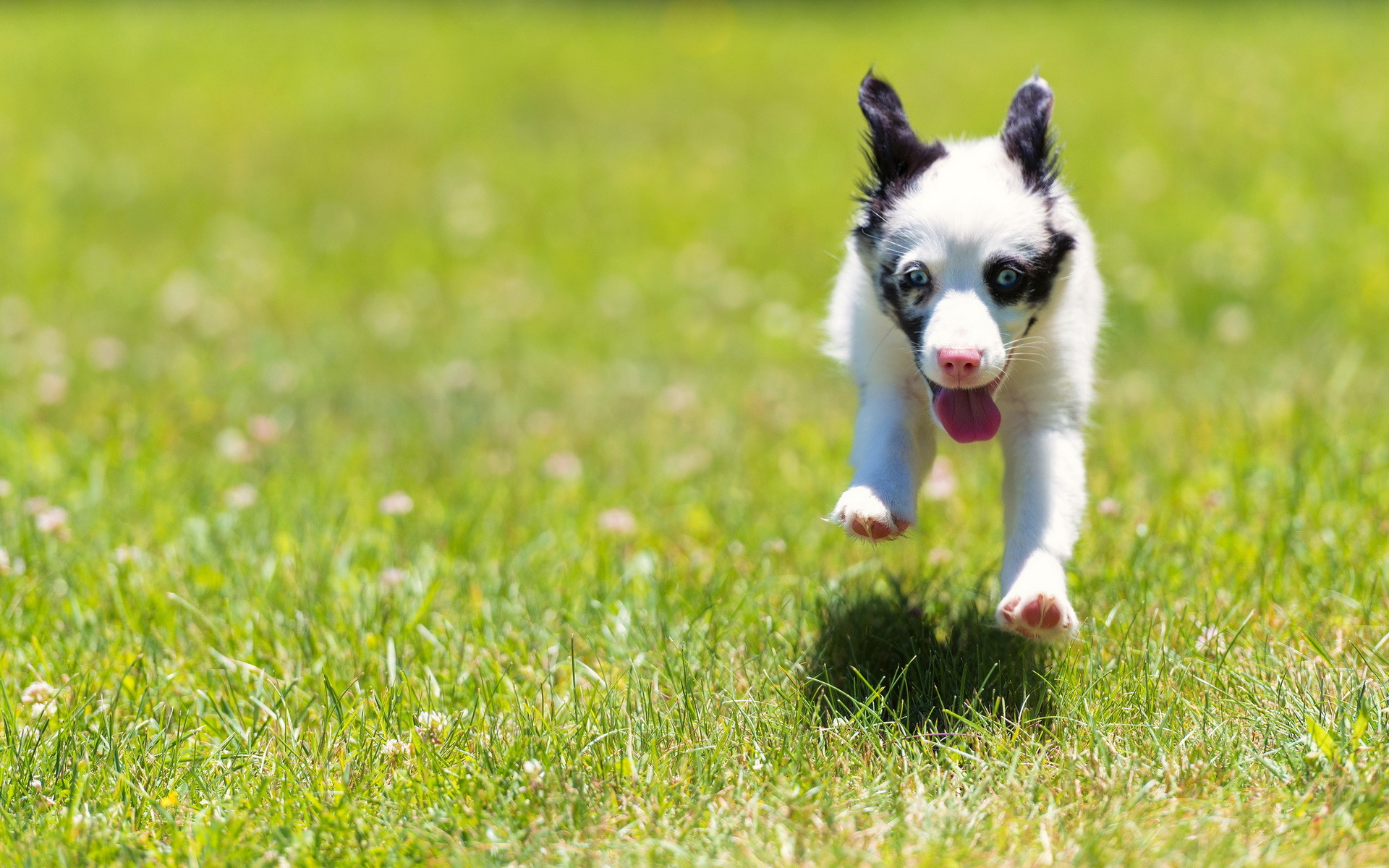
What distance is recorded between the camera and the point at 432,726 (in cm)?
286

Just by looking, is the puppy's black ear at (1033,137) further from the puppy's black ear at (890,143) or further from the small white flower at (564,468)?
the small white flower at (564,468)

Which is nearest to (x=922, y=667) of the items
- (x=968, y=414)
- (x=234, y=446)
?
(x=968, y=414)

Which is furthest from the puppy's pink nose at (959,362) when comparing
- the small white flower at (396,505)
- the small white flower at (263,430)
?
the small white flower at (263,430)

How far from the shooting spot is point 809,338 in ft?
23.8

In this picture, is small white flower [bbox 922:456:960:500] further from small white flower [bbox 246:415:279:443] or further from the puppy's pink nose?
small white flower [bbox 246:415:279:443]

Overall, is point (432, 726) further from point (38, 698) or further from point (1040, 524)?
point (1040, 524)

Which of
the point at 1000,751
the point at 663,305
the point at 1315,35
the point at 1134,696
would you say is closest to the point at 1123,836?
the point at 1000,751

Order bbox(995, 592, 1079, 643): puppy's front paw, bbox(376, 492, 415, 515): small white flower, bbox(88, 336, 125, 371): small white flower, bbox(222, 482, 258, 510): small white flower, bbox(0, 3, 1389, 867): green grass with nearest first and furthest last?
bbox(0, 3, 1389, 867): green grass → bbox(995, 592, 1079, 643): puppy's front paw → bbox(376, 492, 415, 515): small white flower → bbox(222, 482, 258, 510): small white flower → bbox(88, 336, 125, 371): small white flower

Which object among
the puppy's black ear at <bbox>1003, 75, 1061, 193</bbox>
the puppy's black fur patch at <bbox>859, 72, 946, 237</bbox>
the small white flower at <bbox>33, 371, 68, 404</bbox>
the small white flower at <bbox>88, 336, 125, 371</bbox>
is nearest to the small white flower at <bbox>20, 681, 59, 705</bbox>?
the puppy's black fur patch at <bbox>859, 72, 946, 237</bbox>

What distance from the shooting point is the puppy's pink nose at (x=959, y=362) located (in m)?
2.75

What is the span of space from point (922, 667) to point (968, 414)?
2.03 ft

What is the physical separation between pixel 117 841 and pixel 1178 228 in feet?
23.8

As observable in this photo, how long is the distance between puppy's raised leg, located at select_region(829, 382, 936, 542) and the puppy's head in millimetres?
201

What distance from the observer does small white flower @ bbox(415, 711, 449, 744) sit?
2.83 metres
